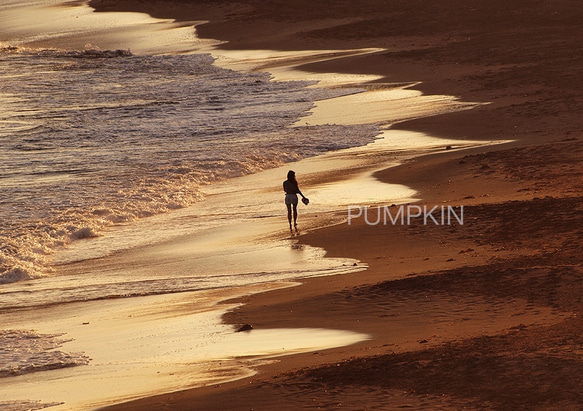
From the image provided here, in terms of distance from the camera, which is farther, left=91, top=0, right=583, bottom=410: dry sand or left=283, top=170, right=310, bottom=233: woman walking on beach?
left=283, top=170, right=310, bottom=233: woman walking on beach

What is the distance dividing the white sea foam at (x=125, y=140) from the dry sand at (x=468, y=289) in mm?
3368

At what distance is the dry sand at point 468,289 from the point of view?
25.3 ft

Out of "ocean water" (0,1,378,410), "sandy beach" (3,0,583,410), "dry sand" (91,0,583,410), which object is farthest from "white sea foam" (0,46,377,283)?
"dry sand" (91,0,583,410)

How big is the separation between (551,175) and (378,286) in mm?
5683

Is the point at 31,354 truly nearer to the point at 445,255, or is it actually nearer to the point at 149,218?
the point at 445,255

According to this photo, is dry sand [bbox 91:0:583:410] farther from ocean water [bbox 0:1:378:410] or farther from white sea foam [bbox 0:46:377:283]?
white sea foam [bbox 0:46:377:283]

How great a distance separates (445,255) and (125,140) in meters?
12.5

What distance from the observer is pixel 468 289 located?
10.4 meters

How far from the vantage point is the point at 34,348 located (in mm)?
10195

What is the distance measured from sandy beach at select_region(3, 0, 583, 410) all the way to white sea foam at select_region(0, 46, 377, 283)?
3.66 feet

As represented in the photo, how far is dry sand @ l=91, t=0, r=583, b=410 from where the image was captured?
A: 7.70m

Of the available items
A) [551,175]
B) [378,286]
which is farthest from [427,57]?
[378,286]

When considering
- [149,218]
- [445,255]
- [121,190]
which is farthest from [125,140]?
[445,255]

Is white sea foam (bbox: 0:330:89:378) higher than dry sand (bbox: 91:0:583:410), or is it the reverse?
dry sand (bbox: 91:0:583:410)
